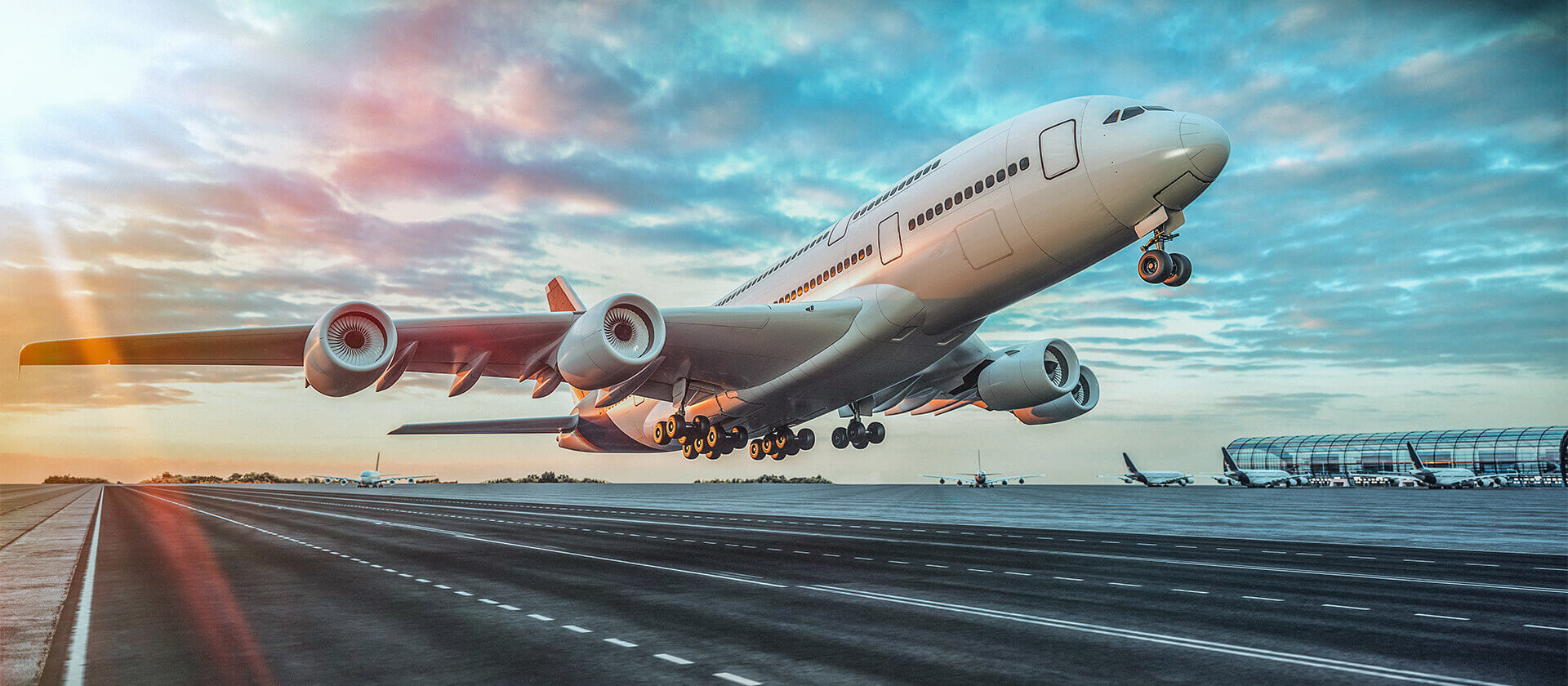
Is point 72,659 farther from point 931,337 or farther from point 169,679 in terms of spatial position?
point 931,337

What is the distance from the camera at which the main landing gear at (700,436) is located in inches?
1228

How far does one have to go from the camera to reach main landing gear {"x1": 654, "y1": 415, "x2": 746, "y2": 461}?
3120 cm

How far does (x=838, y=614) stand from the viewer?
47.1 ft

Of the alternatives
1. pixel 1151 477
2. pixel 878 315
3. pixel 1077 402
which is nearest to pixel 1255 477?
pixel 1151 477

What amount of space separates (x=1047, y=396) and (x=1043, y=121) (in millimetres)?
12837

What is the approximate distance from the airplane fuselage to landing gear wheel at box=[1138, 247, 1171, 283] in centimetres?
88

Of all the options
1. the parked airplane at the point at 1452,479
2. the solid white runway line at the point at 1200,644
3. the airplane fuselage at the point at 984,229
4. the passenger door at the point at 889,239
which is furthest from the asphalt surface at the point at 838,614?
the parked airplane at the point at 1452,479

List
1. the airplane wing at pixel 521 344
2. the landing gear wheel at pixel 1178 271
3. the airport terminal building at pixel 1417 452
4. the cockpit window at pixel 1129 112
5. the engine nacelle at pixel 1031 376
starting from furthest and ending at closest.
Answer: the airport terminal building at pixel 1417 452, the engine nacelle at pixel 1031 376, the airplane wing at pixel 521 344, the cockpit window at pixel 1129 112, the landing gear wheel at pixel 1178 271

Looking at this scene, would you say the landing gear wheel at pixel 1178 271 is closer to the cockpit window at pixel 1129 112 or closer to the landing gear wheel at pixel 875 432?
the cockpit window at pixel 1129 112

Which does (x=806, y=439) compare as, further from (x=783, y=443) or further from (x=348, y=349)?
(x=348, y=349)

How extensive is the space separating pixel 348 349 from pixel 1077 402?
25092mm

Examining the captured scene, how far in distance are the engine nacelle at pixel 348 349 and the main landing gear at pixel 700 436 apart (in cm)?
1346

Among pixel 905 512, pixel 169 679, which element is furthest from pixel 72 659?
pixel 905 512

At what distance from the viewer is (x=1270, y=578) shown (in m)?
19.3
